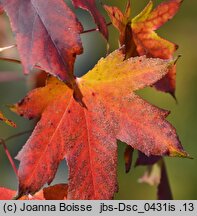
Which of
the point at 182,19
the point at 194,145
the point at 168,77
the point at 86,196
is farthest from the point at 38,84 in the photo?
the point at 182,19

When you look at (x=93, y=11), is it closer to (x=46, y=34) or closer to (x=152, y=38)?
(x=46, y=34)

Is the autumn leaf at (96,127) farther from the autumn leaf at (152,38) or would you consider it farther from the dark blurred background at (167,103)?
the dark blurred background at (167,103)

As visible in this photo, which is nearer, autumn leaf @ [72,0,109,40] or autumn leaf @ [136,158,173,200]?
autumn leaf @ [72,0,109,40]

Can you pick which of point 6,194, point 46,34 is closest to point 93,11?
point 46,34

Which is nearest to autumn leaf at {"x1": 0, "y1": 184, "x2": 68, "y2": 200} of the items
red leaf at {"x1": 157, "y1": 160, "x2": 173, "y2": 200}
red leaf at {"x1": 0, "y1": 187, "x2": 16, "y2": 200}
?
red leaf at {"x1": 0, "y1": 187, "x2": 16, "y2": 200}

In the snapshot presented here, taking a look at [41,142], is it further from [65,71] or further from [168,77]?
[168,77]

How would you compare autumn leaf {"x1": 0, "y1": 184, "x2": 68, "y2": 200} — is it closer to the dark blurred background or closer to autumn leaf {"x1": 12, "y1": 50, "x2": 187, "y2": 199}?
autumn leaf {"x1": 12, "y1": 50, "x2": 187, "y2": 199}

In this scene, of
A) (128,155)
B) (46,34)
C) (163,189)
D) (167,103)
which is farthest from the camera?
(167,103)
